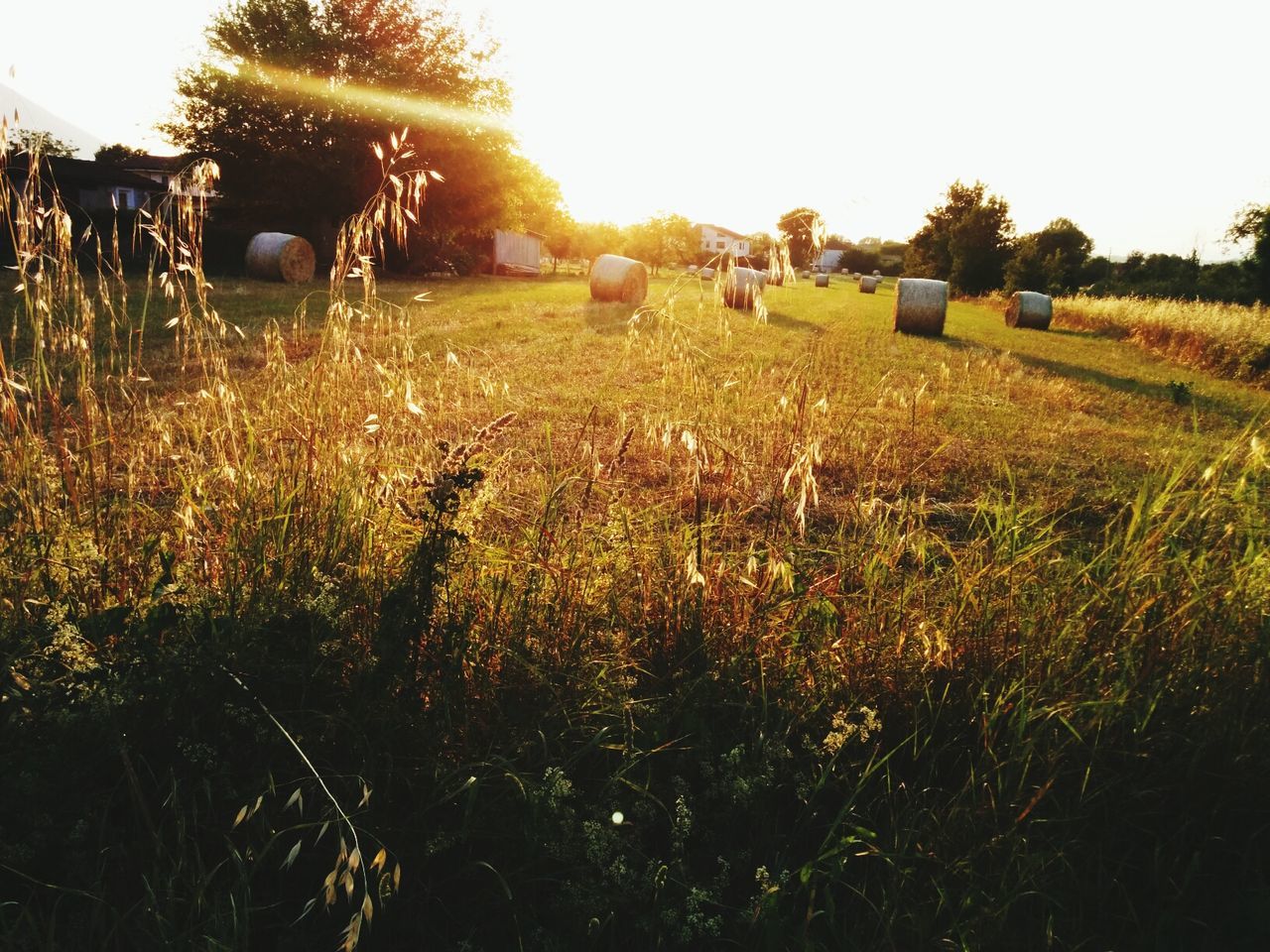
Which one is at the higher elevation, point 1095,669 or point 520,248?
point 520,248

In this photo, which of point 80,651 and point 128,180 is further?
point 128,180

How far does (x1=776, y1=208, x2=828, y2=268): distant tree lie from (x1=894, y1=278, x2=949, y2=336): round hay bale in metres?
13.9

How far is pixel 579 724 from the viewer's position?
1.83 meters

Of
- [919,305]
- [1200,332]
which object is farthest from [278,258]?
[1200,332]

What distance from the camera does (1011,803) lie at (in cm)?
159

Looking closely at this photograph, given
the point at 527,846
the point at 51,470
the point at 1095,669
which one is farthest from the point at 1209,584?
the point at 51,470

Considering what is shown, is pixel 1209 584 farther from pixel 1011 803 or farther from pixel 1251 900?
pixel 1011 803

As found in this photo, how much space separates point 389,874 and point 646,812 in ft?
1.83

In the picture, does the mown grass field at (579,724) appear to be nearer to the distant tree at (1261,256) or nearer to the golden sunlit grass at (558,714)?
the golden sunlit grass at (558,714)

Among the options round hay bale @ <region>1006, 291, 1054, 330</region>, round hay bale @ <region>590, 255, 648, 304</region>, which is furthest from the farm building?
round hay bale @ <region>1006, 291, 1054, 330</region>

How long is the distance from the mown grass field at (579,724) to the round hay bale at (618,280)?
53.9 feet

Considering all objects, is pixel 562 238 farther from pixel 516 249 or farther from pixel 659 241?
pixel 516 249

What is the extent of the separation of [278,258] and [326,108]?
884 cm

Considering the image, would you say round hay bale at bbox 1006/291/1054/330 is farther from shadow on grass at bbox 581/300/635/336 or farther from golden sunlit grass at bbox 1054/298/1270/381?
shadow on grass at bbox 581/300/635/336
